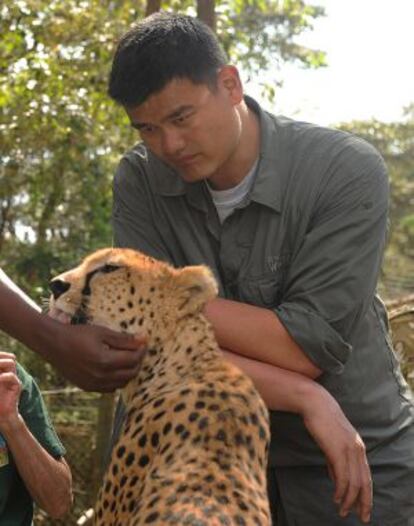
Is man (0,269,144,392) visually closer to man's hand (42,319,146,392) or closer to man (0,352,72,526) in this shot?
man's hand (42,319,146,392)

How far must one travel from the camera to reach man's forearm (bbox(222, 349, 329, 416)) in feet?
9.34

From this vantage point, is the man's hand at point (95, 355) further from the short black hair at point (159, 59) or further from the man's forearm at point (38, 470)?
the short black hair at point (159, 59)

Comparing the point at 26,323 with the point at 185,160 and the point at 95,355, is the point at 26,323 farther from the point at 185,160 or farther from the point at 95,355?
the point at 185,160

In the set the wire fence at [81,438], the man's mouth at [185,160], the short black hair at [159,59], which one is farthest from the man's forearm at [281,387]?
the wire fence at [81,438]

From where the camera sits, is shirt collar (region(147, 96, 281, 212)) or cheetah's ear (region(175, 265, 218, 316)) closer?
cheetah's ear (region(175, 265, 218, 316))

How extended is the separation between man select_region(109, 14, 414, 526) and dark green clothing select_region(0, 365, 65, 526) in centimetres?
58

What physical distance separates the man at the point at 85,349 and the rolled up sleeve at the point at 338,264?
44cm

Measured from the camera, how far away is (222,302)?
116 inches

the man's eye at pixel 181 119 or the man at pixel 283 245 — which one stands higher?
the man's eye at pixel 181 119

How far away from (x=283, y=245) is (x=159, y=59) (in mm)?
638

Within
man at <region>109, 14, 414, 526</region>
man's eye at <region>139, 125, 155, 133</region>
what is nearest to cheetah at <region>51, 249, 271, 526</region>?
man at <region>109, 14, 414, 526</region>

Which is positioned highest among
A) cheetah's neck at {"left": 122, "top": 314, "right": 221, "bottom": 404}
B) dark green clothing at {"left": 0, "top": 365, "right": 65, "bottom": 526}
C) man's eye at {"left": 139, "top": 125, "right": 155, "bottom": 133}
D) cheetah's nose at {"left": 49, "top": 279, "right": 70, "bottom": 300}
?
man's eye at {"left": 139, "top": 125, "right": 155, "bottom": 133}

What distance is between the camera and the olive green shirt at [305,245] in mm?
2912

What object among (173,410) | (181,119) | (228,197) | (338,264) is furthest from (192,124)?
(173,410)
